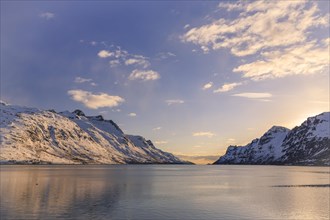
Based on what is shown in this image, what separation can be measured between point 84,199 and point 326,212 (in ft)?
163

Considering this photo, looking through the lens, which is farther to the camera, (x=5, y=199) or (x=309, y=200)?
(x=309, y=200)

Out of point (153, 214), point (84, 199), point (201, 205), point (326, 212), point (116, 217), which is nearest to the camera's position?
point (116, 217)

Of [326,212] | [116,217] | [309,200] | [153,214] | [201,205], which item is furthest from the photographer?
[309,200]

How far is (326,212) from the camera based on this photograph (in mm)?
63375

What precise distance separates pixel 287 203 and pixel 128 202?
3562 centimetres

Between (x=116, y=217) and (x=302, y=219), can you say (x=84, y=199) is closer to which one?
(x=116, y=217)

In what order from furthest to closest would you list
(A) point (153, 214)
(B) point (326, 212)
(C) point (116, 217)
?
(B) point (326, 212) < (A) point (153, 214) < (C) point (116, 217)

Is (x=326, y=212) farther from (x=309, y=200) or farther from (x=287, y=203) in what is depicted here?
(x=309, y=200)

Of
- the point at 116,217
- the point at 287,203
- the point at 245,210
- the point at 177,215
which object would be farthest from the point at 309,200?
the point at 116,217

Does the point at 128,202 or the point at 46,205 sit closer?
the point at 46,205

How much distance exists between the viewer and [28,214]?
180 ft

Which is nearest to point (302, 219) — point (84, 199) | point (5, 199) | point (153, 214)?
point (153, 214)

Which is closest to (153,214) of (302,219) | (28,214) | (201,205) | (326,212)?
(201,205)

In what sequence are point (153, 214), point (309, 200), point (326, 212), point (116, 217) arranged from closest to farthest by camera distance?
point (116, 217) < point (153, 214) < point (326, 212) < point (309, 200)
